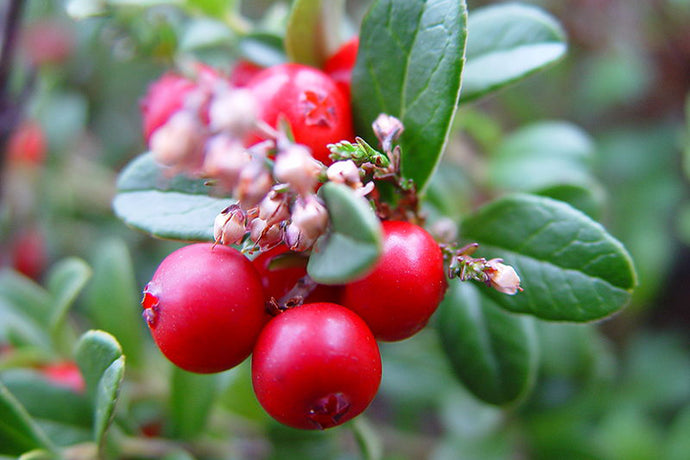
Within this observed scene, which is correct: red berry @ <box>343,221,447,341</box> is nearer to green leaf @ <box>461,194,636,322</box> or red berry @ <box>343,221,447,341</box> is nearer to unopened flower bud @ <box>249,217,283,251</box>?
unopened flower bud @ <box>249,217,283,251</box>

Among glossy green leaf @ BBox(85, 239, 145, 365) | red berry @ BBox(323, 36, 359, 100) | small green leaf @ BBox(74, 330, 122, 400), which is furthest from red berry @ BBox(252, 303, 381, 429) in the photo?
glossy green leaf @ BBox(85, 239, 145, 365)

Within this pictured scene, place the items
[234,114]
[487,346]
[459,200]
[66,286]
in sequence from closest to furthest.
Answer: [234,114] < [487,346] < [66,286] < [459,200]

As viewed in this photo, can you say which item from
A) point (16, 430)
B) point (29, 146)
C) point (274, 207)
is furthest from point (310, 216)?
point (29, 146)

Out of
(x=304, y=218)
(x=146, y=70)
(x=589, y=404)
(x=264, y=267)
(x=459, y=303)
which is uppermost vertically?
(x=304, y=218)

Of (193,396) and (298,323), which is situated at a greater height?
(298,323)

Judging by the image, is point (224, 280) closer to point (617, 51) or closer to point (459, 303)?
point (459, 303)

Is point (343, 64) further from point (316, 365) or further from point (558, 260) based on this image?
point (316, 365)

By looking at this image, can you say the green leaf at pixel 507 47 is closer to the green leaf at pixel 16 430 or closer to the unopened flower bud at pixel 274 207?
the unopened flower bud at pixel 274 207

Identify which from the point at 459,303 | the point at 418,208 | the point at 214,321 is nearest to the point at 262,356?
the point at 214,321
